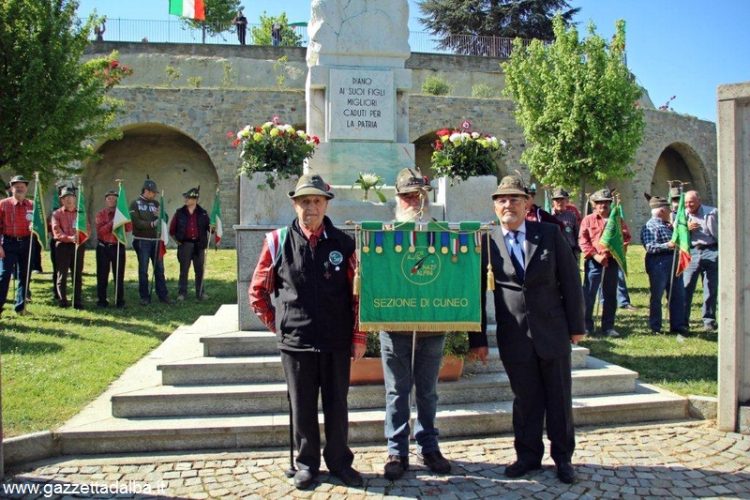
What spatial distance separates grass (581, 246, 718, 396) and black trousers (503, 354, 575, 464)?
86.8 inches

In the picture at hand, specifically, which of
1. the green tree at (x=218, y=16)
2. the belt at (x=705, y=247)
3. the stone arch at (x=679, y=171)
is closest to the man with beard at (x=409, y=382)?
the belt at (x=705, y=247)

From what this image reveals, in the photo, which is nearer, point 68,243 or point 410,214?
point 410,214

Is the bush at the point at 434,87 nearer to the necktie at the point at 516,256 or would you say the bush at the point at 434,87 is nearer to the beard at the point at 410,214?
the beard at the point at 410,214

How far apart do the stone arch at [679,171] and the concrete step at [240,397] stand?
25.0 metres

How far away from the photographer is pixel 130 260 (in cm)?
1537

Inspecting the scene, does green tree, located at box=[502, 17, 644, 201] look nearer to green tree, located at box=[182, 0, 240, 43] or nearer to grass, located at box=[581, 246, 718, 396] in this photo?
grass, located at box=[581, 246, 718, 396]

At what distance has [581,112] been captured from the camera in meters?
16.8

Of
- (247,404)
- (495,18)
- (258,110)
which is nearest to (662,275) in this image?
(247,404)

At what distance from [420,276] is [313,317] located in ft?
2.64

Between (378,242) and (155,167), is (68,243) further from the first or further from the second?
(155,167)

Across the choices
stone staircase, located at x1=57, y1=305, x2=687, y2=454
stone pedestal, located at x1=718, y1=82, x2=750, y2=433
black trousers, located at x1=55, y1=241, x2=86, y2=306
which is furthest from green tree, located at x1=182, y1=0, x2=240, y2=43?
stone pedestal, located at x1=718, y1=82, x2=750, y2=433

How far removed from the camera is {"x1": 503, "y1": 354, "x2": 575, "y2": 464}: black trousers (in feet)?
13.2

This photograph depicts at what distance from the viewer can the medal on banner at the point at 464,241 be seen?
418 centimetres

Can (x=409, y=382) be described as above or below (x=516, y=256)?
below
